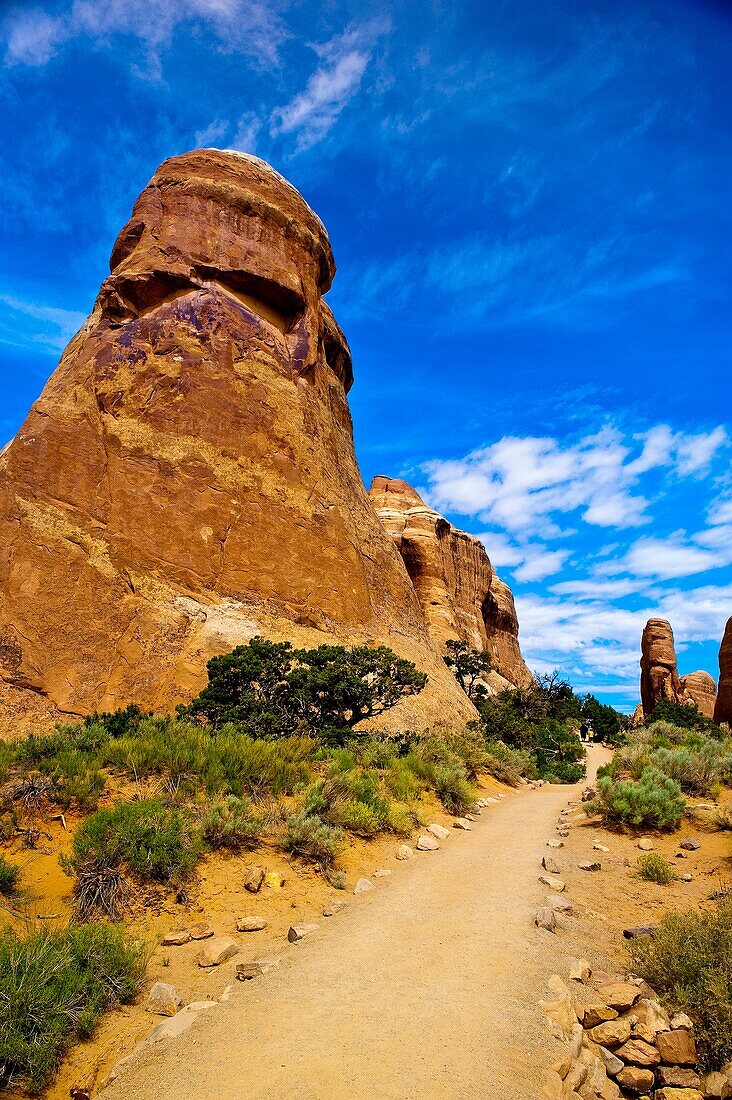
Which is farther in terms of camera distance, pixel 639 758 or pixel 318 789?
pixel 639 758

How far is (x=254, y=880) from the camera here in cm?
648

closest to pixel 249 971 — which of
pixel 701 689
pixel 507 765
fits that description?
pixel 507 765

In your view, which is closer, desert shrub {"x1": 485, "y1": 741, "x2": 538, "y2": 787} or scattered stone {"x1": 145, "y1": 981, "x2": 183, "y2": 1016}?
scattered stone {"x1": 145, "y1": 981, "x2": 183, "y2": 1016}

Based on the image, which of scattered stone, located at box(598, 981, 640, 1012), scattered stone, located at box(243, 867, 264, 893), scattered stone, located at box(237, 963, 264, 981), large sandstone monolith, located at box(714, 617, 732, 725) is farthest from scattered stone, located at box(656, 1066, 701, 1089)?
large sandstone monolith, located at box(714, 617, 732, 725)

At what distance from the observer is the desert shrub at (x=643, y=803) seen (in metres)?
9.04

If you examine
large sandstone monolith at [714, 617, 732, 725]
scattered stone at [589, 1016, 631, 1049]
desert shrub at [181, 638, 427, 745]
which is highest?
large sandstone monolith at [714, 617, 732, 725]

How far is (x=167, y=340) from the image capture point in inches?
798

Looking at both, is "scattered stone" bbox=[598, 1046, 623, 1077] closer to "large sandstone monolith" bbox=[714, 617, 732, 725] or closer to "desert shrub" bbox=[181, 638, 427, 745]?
"desert shrub" bbox=[181, 638, 427, 745]

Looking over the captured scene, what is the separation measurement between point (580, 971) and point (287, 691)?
9.83 m

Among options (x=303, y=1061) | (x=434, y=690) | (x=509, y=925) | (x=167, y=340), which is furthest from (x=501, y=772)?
(x=167, y=340)

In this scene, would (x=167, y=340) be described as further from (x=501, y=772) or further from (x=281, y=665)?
(x=501, y=772)

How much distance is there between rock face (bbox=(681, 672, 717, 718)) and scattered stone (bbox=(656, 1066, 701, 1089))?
60.2 m

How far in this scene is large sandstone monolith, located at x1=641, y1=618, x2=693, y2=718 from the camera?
55562 mm

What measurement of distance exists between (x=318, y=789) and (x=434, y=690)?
43.9 ft
